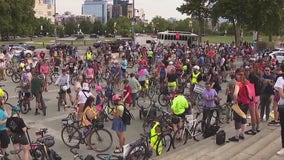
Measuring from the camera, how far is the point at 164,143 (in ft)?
37.6

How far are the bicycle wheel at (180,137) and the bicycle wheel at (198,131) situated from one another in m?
0.45

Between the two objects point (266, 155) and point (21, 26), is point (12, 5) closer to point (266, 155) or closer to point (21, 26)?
point (21, 26)

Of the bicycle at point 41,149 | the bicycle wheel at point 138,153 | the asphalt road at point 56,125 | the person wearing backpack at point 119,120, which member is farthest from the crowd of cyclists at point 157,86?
the bicycle wheel at point 138,153

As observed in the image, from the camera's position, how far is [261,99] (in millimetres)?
14023

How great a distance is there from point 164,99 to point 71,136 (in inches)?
254

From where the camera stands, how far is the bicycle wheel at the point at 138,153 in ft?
31.4

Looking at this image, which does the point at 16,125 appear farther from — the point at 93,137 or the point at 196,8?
the point at 196,8

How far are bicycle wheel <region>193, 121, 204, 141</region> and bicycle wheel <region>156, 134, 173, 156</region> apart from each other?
1.35 m

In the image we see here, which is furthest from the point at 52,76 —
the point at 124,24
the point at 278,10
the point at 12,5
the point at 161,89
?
the point at 124,24

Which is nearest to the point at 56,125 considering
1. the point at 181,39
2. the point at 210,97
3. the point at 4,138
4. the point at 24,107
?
the point at 24,107

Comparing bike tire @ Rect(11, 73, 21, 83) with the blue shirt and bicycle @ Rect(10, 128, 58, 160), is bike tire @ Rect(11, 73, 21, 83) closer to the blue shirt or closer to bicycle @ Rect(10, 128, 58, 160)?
the blue shirt

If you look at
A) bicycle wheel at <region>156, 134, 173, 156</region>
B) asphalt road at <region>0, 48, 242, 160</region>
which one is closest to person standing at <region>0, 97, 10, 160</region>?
asphalt road at <region>0, 48, 242, 160</region>

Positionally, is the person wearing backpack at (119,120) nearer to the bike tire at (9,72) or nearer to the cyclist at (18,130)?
the cyclist at (18,130)

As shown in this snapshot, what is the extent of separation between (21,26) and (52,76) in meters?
64.6
